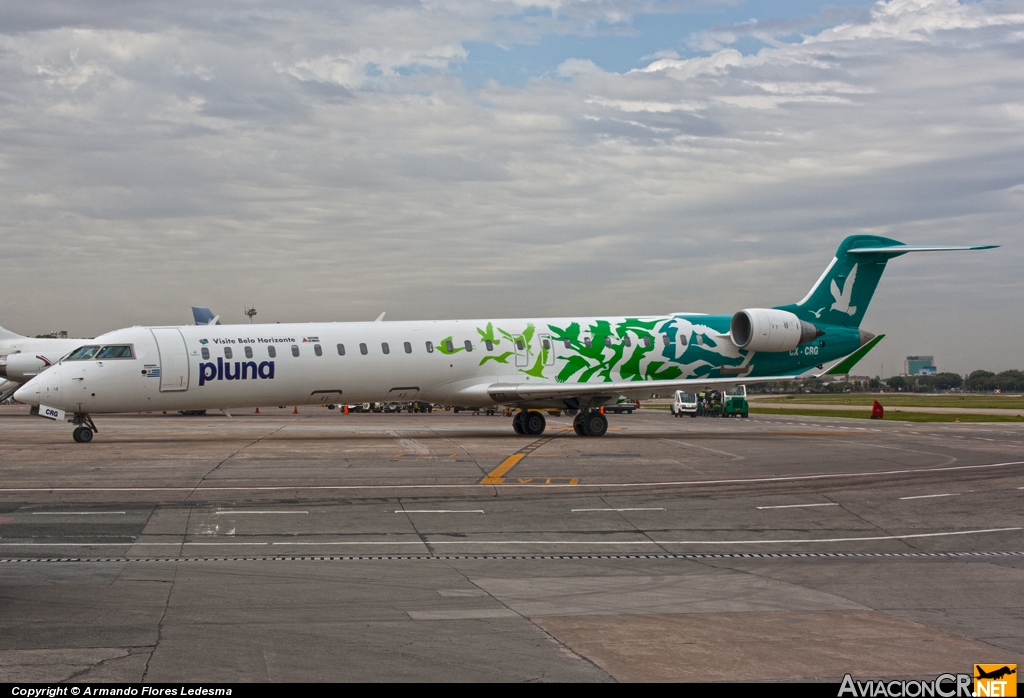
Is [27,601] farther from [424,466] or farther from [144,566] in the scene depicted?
[424,466]

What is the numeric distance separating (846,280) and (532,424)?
12.5m

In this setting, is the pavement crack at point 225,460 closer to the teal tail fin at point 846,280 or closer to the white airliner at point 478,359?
the white airliner at point 478,359

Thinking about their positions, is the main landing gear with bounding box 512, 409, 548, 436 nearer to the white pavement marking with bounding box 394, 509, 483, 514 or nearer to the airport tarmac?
the airport tarmac

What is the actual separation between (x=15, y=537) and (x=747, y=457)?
15832mm

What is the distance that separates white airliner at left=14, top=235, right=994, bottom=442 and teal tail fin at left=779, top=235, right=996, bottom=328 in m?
0.04

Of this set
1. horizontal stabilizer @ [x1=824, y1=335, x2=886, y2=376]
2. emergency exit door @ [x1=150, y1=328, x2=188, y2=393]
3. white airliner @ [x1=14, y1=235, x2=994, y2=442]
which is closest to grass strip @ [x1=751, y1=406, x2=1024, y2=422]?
horizontal stabilizer @ [x1=824, y1=335, x2=886, y2=376]

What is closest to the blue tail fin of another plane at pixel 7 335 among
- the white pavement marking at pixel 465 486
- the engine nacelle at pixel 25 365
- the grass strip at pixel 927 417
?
the engine nacelle at pixel 25 365

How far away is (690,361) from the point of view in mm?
31297

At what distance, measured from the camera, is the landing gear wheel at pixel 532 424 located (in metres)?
30.2

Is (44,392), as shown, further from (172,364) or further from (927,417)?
(927,417)

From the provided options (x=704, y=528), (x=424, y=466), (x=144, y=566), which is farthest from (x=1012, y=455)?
(x=144, y=566)

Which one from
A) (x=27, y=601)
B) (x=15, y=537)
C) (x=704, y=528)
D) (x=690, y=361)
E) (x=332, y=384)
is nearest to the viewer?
(x=27, y=601)

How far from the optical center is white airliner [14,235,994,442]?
1013 inches

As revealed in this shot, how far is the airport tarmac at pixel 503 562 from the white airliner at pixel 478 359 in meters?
2.16
